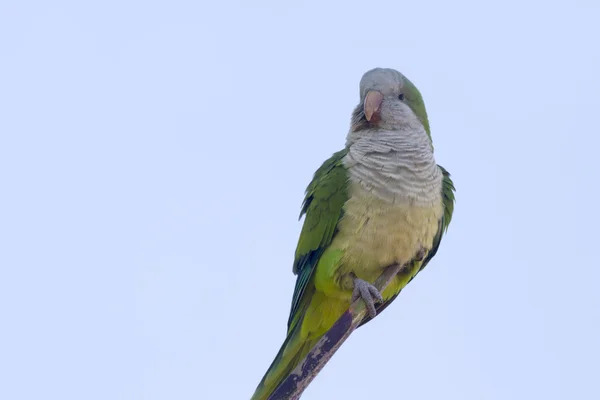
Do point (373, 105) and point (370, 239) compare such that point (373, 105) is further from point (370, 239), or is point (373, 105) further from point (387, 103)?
point (370, 239)

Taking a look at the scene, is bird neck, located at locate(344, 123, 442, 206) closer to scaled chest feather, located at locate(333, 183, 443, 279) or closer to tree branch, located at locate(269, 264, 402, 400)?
scaled chest feather, located at locate(333, 183, 443, 279)

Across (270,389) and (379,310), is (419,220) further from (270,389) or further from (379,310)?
(270,389)

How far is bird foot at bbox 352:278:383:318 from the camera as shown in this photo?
5.95m

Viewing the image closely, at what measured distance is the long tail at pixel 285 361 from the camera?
19.4 ft

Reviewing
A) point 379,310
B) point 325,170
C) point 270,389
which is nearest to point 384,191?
point 325,170

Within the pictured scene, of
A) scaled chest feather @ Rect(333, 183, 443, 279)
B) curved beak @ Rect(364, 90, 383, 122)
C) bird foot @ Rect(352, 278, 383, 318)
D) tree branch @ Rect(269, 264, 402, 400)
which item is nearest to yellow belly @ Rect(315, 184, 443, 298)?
scaled chest feather @ Rect(333, 183, 443, 279)

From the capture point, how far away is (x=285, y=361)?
6.17m

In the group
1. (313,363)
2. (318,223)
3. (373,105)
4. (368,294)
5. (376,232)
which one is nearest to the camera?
(313,363)

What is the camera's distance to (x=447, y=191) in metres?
6.67

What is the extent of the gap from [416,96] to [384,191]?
1183mm

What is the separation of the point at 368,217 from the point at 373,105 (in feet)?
A: 3.33

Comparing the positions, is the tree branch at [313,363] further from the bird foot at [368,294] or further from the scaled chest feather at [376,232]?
the scaled chest feather at [376,232]

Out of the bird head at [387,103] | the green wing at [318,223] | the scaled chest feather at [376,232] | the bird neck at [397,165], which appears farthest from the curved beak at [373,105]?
the scaled chest feather at [376,232]

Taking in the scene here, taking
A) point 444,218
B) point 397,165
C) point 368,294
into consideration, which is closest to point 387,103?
point 397,165
